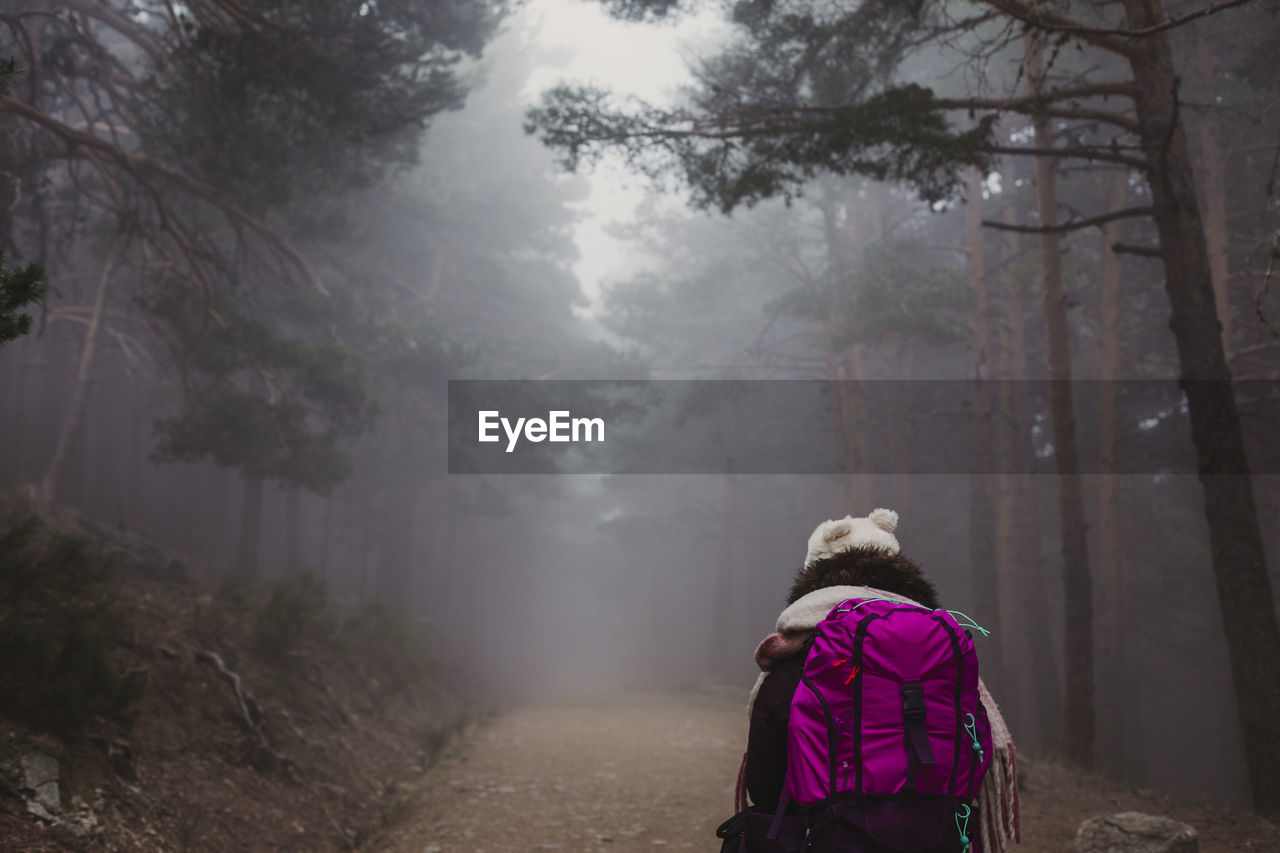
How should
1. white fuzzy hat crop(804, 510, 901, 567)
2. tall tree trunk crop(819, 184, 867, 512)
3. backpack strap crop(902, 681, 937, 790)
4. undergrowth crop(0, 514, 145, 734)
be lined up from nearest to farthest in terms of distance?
backpack strap crop(902, 681, 937, 790) < white fuzzy hat crop(804, 510, 901, 567) < undergrowth crop(0, 514, 145, 734) < tall tree trunk crop(819, 184, 867, 512)

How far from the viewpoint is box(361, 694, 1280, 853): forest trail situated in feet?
21.8

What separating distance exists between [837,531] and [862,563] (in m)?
0.20

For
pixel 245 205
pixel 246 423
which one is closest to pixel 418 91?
pixel 245 205

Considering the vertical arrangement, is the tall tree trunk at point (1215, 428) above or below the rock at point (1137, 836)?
above

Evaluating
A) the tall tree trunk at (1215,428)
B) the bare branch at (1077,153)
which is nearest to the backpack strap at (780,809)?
the tall tree trunk at (1215,428)

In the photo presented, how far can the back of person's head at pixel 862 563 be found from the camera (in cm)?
290

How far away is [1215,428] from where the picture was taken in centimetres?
760

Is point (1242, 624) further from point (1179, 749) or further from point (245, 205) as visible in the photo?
point (1179, 749)

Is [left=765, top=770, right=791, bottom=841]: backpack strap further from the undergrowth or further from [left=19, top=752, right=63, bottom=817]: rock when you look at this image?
the undergrowth

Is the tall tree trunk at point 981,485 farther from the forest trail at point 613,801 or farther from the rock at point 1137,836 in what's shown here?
the rock at point 1137,836

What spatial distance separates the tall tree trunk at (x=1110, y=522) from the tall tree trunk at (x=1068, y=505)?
3.61 meters

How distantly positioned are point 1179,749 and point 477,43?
29.3 metres

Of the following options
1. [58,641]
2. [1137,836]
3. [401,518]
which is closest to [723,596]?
[401,518]

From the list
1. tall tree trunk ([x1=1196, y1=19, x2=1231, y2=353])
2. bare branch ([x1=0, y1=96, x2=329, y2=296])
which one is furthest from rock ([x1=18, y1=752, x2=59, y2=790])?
tall tree trunk ([x1=1196, y1=19, x2=1231, y2=353])
